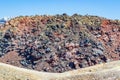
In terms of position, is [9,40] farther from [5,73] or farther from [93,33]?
[5,73]

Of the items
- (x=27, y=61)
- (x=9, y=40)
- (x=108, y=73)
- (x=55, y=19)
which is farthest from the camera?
(x=55, y=19)

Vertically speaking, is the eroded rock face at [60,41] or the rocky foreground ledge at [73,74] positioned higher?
the eroded rock face at [60,41]

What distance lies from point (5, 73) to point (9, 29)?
36594 mm

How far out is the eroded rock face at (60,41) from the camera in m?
55.9

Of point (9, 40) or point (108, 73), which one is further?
point (9, 40)

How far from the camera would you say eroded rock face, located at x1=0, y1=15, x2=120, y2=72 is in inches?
2202

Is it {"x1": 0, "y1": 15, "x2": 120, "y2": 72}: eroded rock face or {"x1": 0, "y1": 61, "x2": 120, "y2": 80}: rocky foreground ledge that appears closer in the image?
{"x1": 0, "y1": 61, "x2": 120, "y2": 80}: rocky foreground ledge

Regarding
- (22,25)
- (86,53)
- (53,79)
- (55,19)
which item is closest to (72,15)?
(55,19)

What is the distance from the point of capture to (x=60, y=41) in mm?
61688

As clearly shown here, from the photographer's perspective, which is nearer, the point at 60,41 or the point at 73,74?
the point at 73,74

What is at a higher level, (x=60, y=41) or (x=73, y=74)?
(x=60, y=41)

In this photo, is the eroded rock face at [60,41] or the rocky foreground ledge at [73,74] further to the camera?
the eroded rock face at [60,41]

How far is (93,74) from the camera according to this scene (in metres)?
28.9

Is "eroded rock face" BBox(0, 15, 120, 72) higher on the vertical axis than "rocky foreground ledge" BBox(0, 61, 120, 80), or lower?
higher
